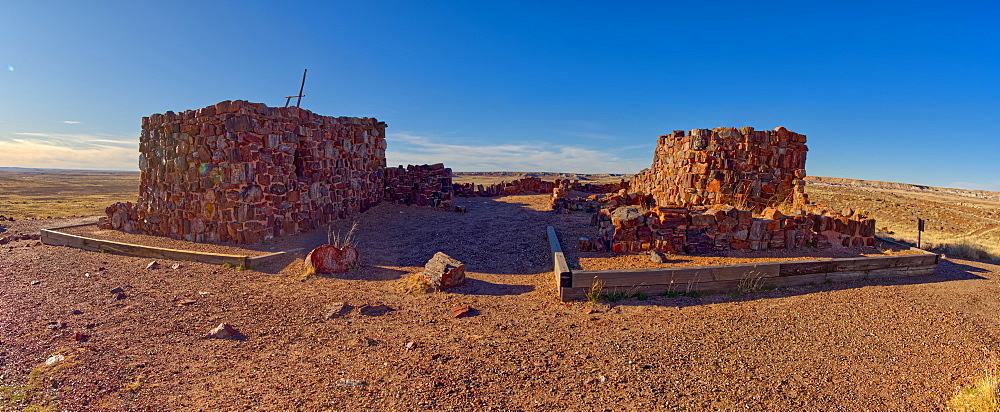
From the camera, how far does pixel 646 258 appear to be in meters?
8.05

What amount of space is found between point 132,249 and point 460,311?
8405mm

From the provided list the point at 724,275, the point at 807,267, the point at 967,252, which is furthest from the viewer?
the point at 967,252

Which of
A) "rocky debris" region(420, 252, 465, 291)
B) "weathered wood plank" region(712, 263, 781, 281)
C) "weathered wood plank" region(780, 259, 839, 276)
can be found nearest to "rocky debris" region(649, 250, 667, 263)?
"weathered wood plank" region(712, 263, 781, 281)

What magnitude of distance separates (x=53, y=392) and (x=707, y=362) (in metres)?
6.17

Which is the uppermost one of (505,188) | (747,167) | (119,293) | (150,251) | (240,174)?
(747,167)

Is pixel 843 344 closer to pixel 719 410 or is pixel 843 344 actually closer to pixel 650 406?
pixel 719 410

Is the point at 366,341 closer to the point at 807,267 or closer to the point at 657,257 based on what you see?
the point at 657,257

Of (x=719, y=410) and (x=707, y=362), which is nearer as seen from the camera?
(x=719, y=410)

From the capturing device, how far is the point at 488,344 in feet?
16.6

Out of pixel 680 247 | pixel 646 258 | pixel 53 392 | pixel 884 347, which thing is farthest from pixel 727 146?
pixel 53 392

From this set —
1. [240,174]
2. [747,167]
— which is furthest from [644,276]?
[240,174]

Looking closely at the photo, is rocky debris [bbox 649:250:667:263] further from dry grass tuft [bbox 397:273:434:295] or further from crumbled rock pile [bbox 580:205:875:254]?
dry grass tuft [bbox 397:273:434:295]

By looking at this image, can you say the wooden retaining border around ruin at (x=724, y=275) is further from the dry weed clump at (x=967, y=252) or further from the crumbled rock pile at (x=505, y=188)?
the crumbled rock pile at (x=505, y=188)

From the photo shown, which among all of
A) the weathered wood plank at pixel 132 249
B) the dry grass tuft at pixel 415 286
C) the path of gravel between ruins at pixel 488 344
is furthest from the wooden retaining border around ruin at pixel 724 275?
the weathered wood plank at pixel 132 249
